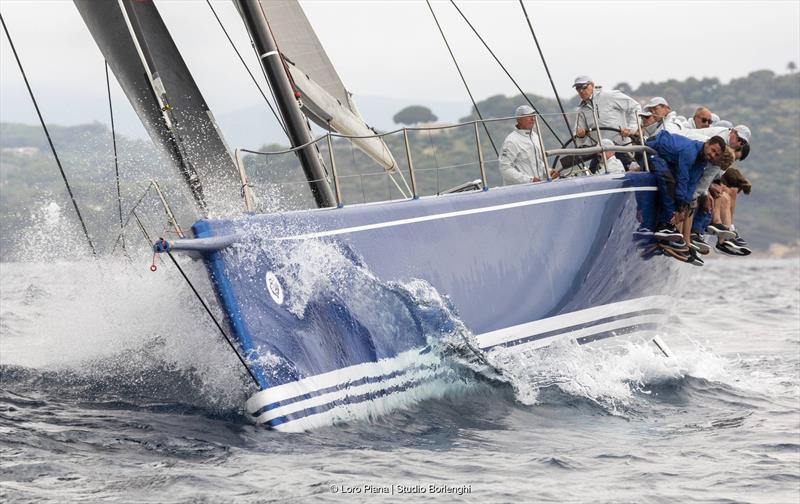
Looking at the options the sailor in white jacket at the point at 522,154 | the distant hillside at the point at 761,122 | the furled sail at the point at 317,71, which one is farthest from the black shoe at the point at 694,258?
the distant hillside at the point at 761,122

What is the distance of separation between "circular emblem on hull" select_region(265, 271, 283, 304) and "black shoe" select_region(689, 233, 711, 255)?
408 cm

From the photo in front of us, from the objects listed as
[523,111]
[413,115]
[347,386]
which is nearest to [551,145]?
[523,111]

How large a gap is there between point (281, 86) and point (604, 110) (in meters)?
3.33

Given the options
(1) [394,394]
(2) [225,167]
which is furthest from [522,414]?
(2) [225,167]

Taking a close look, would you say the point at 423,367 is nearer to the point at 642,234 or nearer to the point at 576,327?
the point at 576,327

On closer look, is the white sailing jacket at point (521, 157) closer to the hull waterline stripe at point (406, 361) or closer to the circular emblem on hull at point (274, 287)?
the hull waterline stripe at point (406, 361)

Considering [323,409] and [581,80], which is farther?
[581,80]

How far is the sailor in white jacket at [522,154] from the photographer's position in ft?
28.8

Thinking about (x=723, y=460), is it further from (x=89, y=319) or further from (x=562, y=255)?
(x=89, y=319)

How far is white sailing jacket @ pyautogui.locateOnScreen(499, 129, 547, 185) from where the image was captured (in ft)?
28.8

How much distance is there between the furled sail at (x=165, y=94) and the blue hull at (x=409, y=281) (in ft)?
3.25

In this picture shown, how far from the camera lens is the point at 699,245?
9219 mm

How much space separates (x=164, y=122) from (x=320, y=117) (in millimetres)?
1393

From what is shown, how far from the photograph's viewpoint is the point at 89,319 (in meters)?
8.23
